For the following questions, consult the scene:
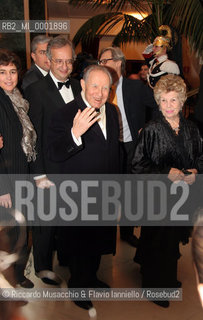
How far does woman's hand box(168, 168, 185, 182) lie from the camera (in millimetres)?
2316

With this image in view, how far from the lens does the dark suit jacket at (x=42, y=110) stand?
2.46 metres

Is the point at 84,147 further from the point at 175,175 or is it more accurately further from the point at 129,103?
the point at 129,103

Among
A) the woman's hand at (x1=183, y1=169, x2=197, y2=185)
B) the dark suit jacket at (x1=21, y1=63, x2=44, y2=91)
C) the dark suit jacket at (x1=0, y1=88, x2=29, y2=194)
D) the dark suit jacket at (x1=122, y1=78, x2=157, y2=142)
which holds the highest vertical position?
the dark suit jacket at (x1=21, y1=63, x2=44, y2=91)

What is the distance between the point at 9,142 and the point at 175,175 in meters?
1.02

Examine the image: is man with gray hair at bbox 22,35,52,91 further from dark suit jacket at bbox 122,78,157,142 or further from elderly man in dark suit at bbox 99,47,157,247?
dark suit jacket at bbox 122,78,157,142

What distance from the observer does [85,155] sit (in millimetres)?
2223

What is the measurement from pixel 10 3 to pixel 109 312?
320cm

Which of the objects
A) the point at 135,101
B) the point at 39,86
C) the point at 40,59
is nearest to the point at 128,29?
the point at 40,59

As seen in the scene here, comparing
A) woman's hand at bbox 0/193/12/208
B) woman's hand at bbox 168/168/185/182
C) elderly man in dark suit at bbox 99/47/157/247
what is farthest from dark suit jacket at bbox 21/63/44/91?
woman's hand at bbox 168/168/185/182

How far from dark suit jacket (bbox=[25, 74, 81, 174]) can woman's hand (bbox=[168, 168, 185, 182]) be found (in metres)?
0.75

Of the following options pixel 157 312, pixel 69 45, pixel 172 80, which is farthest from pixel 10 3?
pixel 157 312

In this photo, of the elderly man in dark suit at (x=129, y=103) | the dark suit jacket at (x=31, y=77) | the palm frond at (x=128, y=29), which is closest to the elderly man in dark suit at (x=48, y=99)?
the elderly man in dark suit at (x=129, y=103)

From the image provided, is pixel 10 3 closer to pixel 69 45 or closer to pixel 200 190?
pixel 69 45

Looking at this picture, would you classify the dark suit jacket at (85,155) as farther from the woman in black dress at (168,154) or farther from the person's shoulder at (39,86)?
the person's shoulder at (39,86)
